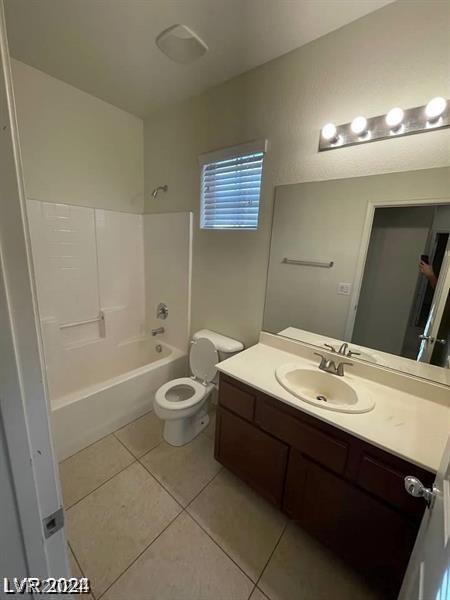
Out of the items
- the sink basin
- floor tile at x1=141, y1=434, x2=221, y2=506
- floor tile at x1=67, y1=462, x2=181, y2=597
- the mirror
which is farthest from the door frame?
floor tile at x1=67, y1=462, x2=181, y2=597

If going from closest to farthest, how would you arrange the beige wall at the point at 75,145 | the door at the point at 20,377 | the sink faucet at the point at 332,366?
the door at the point at 20,377 < the sink faucet at the point at 332,366 < the beige wall at the point at 75,145

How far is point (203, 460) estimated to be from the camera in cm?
176

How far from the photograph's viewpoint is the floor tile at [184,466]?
1557 mm

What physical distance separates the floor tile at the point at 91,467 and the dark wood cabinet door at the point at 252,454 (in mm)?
724

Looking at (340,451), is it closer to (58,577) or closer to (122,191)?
(58,577)

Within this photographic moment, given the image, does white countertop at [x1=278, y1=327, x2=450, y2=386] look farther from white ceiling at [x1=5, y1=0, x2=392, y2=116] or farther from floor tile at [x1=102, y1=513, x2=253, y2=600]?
white ceiling at [x1=5, y1=0, x2=392, y2=116]

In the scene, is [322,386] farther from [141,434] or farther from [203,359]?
[141,434]

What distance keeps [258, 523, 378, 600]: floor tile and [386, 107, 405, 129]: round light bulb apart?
7.21ft

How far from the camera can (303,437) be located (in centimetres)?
119

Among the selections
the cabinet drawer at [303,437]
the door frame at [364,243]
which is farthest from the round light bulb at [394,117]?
the cabinet drawer at [303,437]

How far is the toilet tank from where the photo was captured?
194 centimetres

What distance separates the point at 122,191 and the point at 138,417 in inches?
83.1

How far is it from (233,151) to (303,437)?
74.1 inches

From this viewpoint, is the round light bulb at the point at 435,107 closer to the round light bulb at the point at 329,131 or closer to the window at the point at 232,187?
the round light bulb at the point at 329,131
